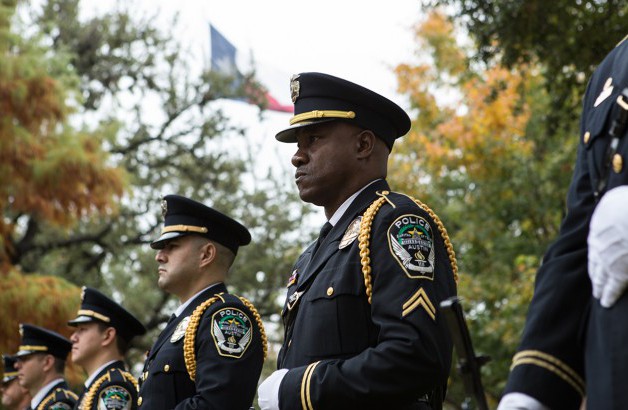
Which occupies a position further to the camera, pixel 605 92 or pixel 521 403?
pixel 605 92

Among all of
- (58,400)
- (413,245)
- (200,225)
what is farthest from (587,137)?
(58,400)

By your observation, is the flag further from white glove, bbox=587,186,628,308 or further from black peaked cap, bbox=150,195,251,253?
white glove, bbox=587,186,628,308

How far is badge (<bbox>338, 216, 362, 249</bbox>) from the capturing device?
13.3 ft

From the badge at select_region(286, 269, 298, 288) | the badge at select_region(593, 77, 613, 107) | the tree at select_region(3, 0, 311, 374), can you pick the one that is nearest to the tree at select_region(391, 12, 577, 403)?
the tree at select_region(3, 0, 311, 374)

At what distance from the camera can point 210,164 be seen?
20516mm

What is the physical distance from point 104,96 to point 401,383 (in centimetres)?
1813

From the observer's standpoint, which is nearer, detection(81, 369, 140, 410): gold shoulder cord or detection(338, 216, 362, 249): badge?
detection(338, 216, 362, 249): badge

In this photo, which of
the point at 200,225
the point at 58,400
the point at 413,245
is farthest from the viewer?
the point at 58,400

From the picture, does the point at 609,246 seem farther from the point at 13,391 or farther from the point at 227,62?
the point at 227,62

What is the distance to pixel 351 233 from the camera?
4.08m

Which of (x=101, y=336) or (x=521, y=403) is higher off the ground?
(x=101, y=336)

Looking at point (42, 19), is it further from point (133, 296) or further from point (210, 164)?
point (133, 296)

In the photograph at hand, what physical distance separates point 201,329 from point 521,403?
3272 millimetres

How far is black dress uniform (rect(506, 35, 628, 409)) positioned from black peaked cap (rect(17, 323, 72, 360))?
25.9ft
